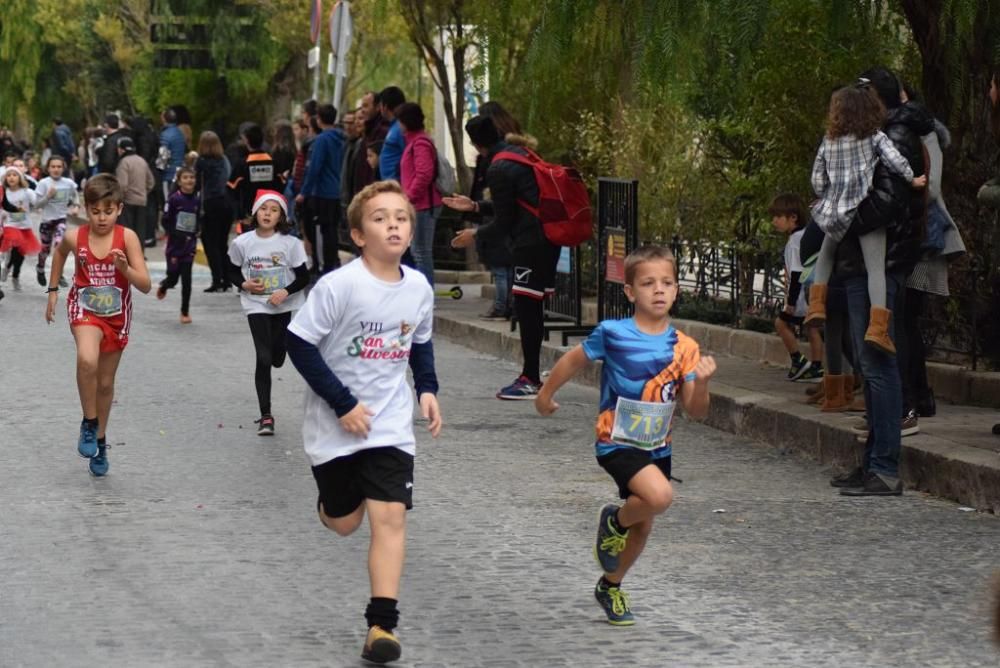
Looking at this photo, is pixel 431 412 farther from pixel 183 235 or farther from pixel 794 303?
pixel 183 235

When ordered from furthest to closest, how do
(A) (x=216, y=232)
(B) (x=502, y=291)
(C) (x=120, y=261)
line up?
(A) (x=216, y=232) → (B) (x=502, y=291) → (C) (x=120, y=261)

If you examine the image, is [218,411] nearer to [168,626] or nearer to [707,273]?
[707,273]

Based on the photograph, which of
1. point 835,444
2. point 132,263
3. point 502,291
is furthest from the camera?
point 502,291

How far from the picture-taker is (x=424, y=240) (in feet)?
55.1

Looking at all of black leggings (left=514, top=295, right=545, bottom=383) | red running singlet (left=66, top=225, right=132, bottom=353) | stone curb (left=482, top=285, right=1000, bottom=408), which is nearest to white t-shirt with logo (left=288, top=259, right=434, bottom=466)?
red running singlet (left=66, top=225, right=132, bottom=353)

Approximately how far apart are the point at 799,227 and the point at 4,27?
175ft

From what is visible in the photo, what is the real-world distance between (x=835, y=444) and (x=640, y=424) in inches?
149

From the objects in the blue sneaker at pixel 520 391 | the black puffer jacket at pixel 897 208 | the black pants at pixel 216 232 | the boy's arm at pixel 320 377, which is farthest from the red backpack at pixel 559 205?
the black pants at pixel 216 232

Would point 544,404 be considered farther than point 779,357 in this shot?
No

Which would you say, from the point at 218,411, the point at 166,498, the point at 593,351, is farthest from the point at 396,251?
the point at 218,411

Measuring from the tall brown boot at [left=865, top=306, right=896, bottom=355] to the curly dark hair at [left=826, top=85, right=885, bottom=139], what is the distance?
811mm

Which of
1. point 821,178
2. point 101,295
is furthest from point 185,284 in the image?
point 821,178

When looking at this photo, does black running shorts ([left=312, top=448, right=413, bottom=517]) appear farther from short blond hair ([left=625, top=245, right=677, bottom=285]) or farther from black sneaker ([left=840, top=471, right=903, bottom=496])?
black sneaker ([left=840, top=471, right=903, bottom=496])

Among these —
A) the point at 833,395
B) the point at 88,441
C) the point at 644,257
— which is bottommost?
the point at 88,441
